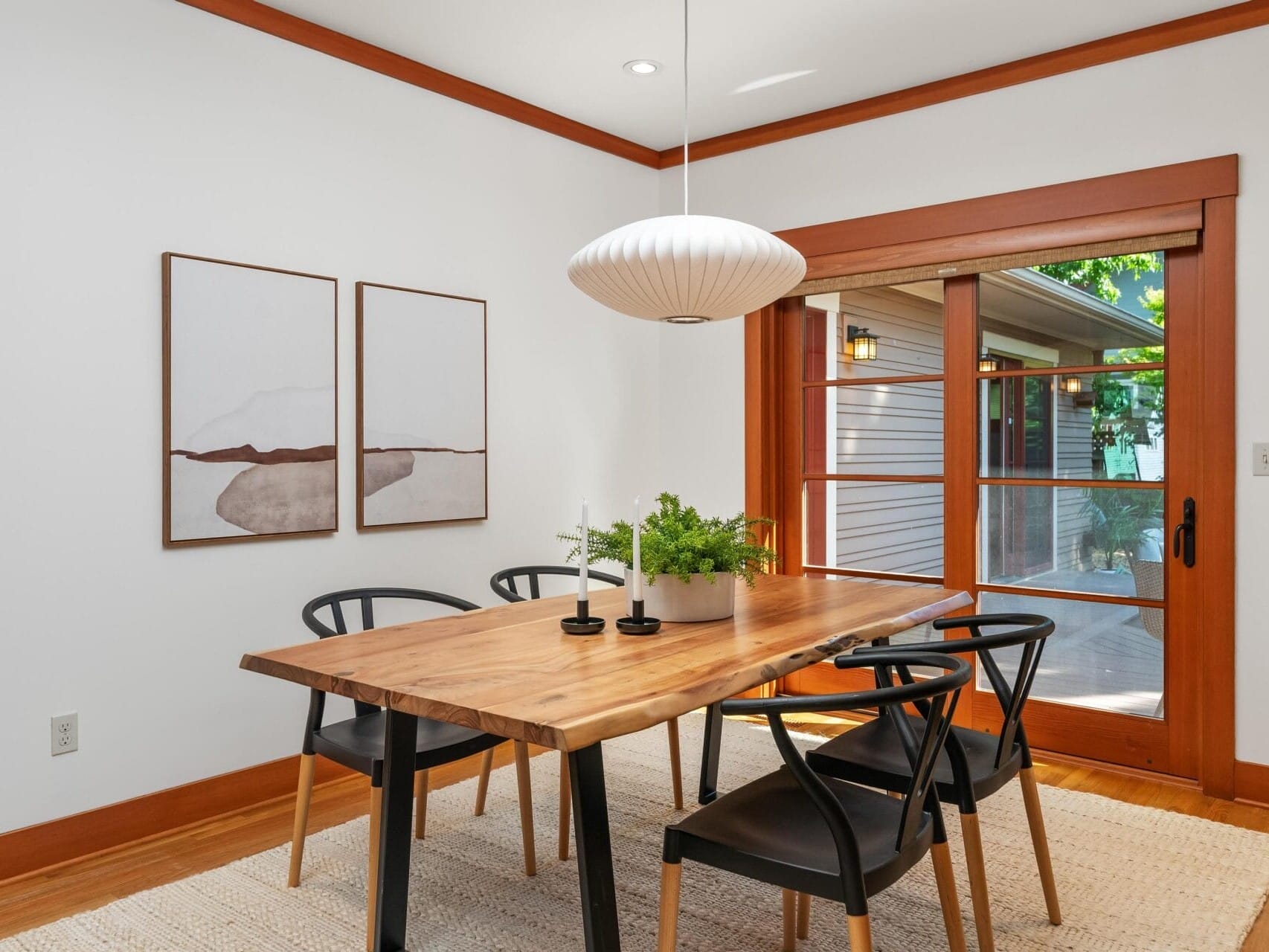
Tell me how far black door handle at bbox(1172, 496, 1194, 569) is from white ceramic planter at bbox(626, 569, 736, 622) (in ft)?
5.94

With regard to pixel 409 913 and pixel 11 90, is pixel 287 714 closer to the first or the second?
pixel 409 913

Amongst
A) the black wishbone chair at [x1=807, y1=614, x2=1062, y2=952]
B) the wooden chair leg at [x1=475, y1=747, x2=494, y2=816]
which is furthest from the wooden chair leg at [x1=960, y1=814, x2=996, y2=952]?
the wooden chair leg at [x1=475, y1=747, x2=494, y2=816]

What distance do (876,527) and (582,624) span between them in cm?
215

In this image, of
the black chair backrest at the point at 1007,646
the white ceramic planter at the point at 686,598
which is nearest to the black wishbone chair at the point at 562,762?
the white ceramic planter at the point at 686,598

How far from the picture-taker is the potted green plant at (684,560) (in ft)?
7.76

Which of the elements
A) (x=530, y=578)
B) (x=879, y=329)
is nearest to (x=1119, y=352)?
(x=879, y=329)

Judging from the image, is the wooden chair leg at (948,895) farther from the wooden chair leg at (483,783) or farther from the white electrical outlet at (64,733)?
the white electrical outlet at (64,733)

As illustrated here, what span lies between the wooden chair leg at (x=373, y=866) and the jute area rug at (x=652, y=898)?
0.60 feet

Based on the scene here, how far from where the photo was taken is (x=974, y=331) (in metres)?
3.74

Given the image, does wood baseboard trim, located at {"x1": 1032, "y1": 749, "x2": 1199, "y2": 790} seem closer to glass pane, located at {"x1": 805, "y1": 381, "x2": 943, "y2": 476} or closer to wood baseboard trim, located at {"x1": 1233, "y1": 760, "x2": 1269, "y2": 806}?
wood baseboard trim, located at {"x1": 1233, "y1": 760, "x2": 1269, "y2": 806}

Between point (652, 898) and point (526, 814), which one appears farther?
point (526, 814)

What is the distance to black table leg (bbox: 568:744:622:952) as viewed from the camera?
5.55 ft

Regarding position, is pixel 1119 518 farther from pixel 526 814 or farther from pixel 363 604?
pixel 363 604

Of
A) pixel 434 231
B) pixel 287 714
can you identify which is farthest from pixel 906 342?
pixel 287 714
